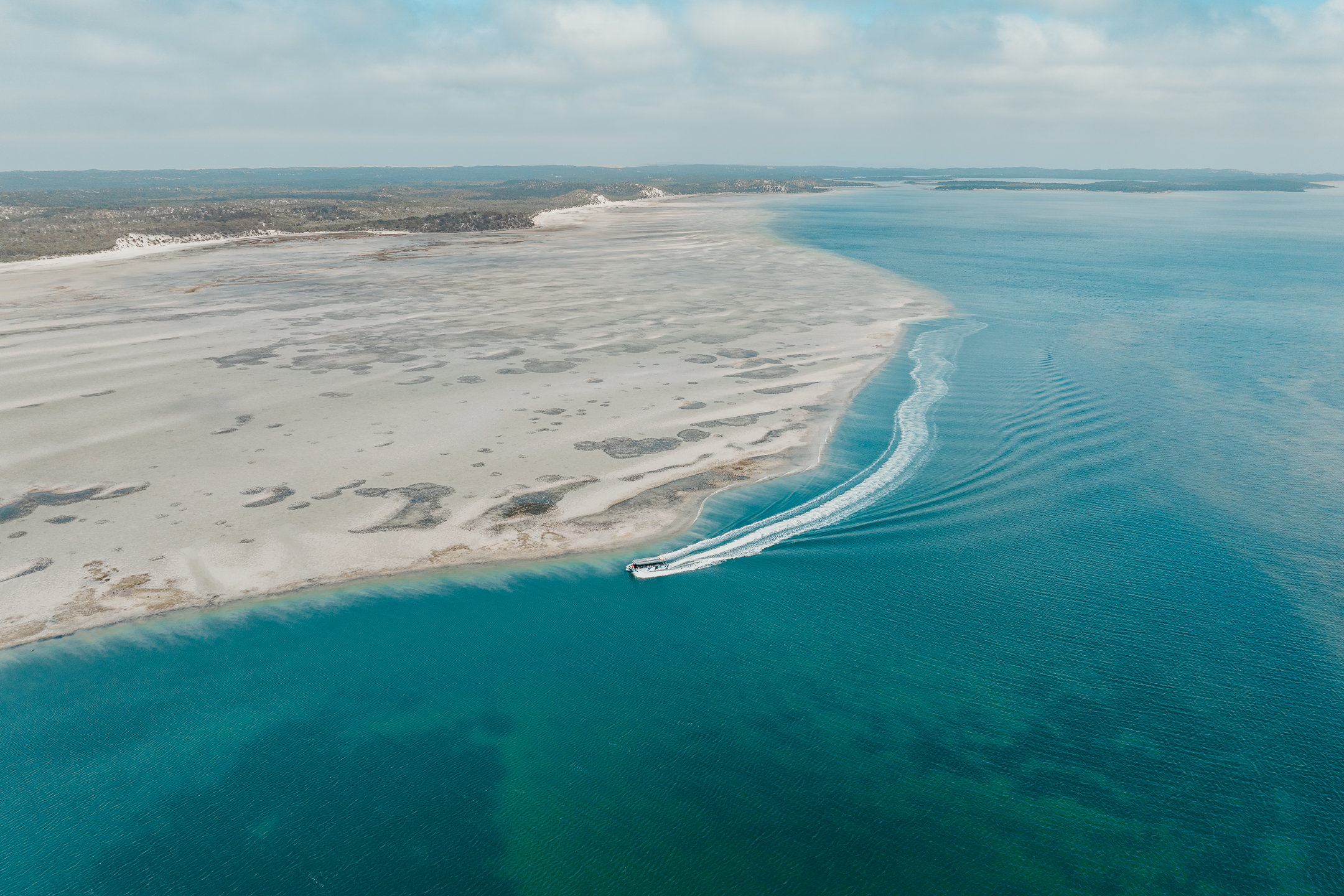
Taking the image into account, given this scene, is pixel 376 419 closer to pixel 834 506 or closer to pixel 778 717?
pixel 834 506

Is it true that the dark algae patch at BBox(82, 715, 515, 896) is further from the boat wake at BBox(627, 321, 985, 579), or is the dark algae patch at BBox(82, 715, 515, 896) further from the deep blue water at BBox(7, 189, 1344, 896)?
the boat wake at BBox(627, 321, 985, 579)

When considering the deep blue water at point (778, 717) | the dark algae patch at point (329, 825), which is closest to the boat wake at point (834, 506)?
the deep blue water at point (778, 717)

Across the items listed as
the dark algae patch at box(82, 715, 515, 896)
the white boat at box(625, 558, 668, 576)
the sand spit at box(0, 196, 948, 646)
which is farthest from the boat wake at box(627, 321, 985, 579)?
the dark algae patch at box(82, 715, 515, 896)

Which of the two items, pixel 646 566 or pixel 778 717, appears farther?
pixel 646 566

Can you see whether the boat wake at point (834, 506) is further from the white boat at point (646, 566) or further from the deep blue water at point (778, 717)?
the deep blue water at point (778, 717)

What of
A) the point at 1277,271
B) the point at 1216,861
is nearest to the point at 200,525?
the point at 1216,861

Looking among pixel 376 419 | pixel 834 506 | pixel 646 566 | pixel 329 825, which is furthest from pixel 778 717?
pixel 376 419
